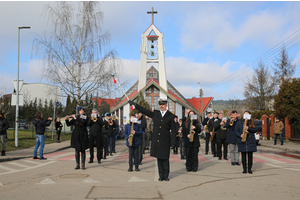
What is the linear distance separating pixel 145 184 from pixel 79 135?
339cm

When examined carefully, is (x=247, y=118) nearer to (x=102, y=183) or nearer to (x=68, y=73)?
(x=102, y=183)

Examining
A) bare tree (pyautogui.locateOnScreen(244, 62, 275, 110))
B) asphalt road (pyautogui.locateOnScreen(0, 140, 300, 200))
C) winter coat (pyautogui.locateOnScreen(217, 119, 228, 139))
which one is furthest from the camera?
bare tree (pyautogui.locateOnScreen(244, 62, 275, 110))

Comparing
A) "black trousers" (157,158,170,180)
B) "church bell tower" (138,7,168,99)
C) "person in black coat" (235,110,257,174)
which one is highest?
"church bell tower" (138,7,168,99)

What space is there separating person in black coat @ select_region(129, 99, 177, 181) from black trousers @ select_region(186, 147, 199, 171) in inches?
68.1

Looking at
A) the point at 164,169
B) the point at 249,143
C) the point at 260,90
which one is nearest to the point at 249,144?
the point at 249,143

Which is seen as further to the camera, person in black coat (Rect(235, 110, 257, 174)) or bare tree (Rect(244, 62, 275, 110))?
bare tree (Rect(244, 62, 275, 110))

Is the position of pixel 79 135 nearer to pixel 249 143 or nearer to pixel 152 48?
pixel 249 143

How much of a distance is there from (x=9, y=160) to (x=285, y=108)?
20267 mm

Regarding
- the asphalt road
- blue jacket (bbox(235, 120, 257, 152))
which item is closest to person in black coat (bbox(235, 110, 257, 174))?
blue jacket (bbox(235, 120, 257, 152))

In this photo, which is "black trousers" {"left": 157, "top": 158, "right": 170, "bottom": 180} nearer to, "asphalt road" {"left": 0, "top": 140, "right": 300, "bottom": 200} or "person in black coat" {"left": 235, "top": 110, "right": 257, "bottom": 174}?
"asphalt road" {"left": 0, "top": 140, "right": 300, "bottom": 200}

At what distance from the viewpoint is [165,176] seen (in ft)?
25.4

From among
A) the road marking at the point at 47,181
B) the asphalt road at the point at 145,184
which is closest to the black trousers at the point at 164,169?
the asphalt road at the point at 145,184

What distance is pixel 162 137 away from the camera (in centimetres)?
779

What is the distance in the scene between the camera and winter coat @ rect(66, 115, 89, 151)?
9609 mm
